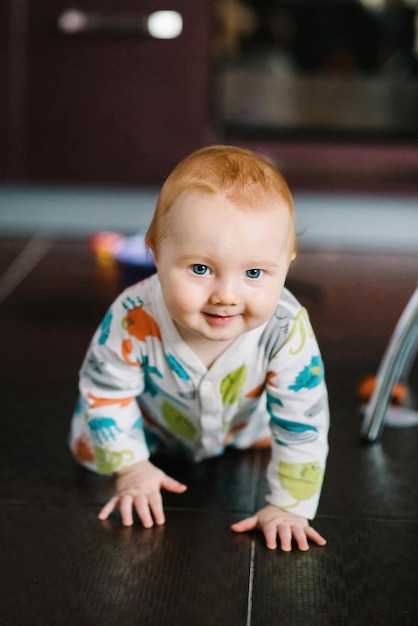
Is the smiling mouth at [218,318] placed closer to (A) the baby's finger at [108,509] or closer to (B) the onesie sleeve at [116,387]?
(B) the onesie sleeve at [116,387]

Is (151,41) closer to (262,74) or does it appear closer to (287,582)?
(262,74)

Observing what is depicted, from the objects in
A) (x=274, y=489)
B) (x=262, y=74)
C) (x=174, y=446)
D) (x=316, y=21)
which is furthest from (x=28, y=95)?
(x=274, y=489)

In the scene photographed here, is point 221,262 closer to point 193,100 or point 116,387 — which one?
point 116,387

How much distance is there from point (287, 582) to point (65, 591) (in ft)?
0.64

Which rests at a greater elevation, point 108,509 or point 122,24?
point 122,24

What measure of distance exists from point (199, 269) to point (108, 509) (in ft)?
0.92

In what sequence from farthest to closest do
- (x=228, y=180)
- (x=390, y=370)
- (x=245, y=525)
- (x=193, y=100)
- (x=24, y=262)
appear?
(x=193, y=100) < (x=24, y=262) < (x=390, y=370) < (x=245, y=525) < (x=228, y=180)

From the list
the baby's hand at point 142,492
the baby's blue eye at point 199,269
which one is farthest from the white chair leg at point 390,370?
the baby's blue eye at point 199,269

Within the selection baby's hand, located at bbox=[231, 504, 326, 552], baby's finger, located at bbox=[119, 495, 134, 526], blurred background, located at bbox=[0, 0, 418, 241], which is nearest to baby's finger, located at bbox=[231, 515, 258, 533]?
baby's hand, located at bbox=[231, 504, 326, 552]

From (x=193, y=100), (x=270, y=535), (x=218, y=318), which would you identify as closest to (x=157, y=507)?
(x=270, y=535)

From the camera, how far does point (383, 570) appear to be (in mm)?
865

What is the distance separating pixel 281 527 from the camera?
916mm

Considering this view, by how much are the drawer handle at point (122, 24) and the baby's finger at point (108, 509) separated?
1.47m

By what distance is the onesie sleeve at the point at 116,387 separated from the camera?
955 millimetres
